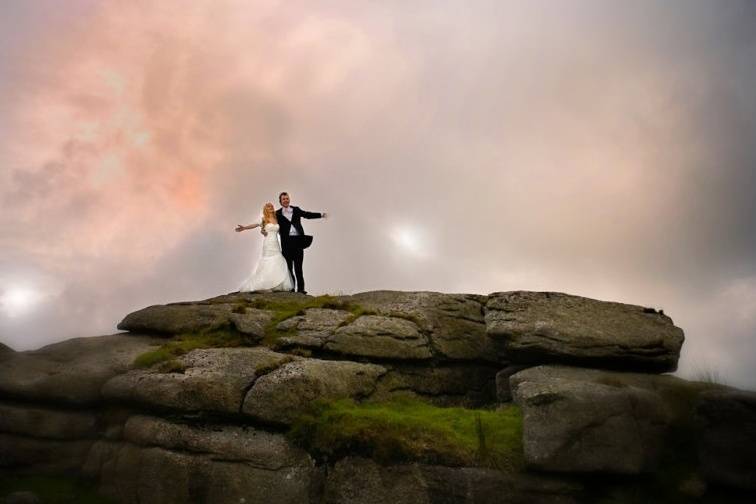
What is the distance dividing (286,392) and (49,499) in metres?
7.57

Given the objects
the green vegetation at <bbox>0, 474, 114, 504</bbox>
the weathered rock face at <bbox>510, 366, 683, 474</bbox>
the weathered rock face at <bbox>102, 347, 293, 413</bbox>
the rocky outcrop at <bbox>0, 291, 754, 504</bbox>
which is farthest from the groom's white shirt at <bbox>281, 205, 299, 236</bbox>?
the weathered rock face at <bbox>510, 366, 683, 474</bbox>

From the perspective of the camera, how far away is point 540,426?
13.5 meters

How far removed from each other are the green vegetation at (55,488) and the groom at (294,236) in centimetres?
1270

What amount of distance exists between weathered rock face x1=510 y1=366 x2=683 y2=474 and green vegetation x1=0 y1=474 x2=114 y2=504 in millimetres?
12204

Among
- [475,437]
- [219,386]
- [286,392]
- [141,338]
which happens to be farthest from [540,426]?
[141,338]

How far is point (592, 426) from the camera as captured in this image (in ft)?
44.1

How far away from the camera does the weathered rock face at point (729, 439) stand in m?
13.0

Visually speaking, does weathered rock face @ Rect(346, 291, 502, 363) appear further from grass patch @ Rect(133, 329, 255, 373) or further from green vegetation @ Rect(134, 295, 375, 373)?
grass patch @ Rect(133, 329, 255, 373)

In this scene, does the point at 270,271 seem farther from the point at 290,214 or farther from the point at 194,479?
the point at 194,479

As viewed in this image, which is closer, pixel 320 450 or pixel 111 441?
pixel 320 450

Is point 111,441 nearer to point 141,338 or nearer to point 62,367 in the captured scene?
point 62,367

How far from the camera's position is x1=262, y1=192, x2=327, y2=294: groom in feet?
88.4

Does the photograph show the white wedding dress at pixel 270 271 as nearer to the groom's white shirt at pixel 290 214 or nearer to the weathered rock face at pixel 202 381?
the groom's white shirt at pixel 290 214

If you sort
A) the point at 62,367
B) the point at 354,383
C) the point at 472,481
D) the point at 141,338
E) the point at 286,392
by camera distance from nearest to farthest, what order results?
1. the point at 472,481
2. the point at 286,392
3. the point at 354,383
4. the point at 62,367
5. the point at 141,338
